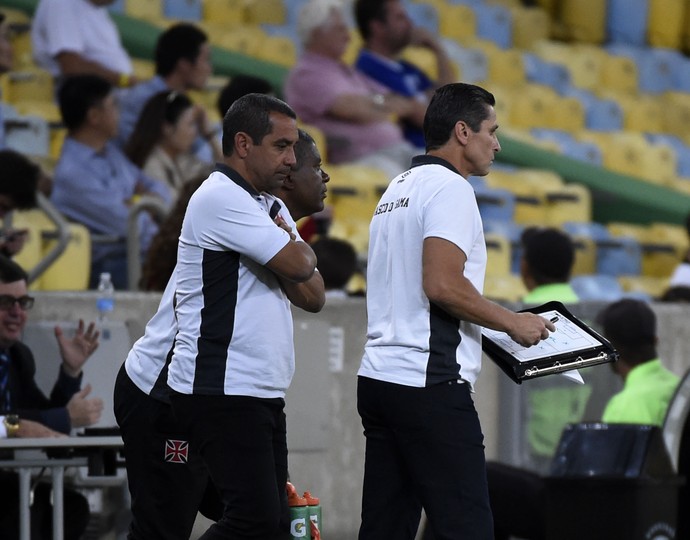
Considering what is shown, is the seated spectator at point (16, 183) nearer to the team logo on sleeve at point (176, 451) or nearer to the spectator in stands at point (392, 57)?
the team logo on sleeve at point (176, 451)

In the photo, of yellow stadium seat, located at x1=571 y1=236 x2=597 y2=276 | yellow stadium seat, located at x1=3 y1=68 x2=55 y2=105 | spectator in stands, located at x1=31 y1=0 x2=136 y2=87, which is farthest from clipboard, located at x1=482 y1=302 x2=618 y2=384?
yellow stadium seat, located at x1=571 y1=236 x2=597 y2=276

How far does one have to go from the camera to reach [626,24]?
636 inches

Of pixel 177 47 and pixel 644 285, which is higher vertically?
pixel 177 47

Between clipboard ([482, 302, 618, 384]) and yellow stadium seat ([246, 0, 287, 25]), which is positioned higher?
yellow stadium seat ([246, 0, 287, 25])

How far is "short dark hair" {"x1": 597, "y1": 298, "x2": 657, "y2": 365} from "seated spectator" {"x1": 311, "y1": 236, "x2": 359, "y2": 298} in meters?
1.34

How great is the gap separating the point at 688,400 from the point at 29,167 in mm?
3078

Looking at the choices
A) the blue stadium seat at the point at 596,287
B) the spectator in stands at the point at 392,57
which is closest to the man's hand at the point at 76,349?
the spectator in stands at the point at 392,57

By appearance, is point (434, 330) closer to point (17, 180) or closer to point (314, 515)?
point (314, 515)

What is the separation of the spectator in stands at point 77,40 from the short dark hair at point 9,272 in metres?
3.93

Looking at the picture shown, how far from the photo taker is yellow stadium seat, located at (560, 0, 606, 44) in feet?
52.6

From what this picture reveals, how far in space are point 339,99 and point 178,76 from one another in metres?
1.19

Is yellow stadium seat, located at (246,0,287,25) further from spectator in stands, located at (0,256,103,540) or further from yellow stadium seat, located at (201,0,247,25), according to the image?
spectator in stands, located at (0,256,103,540)

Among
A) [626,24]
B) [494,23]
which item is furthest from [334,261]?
[626,24]

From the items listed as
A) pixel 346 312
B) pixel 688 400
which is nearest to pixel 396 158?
pixel 346 312
